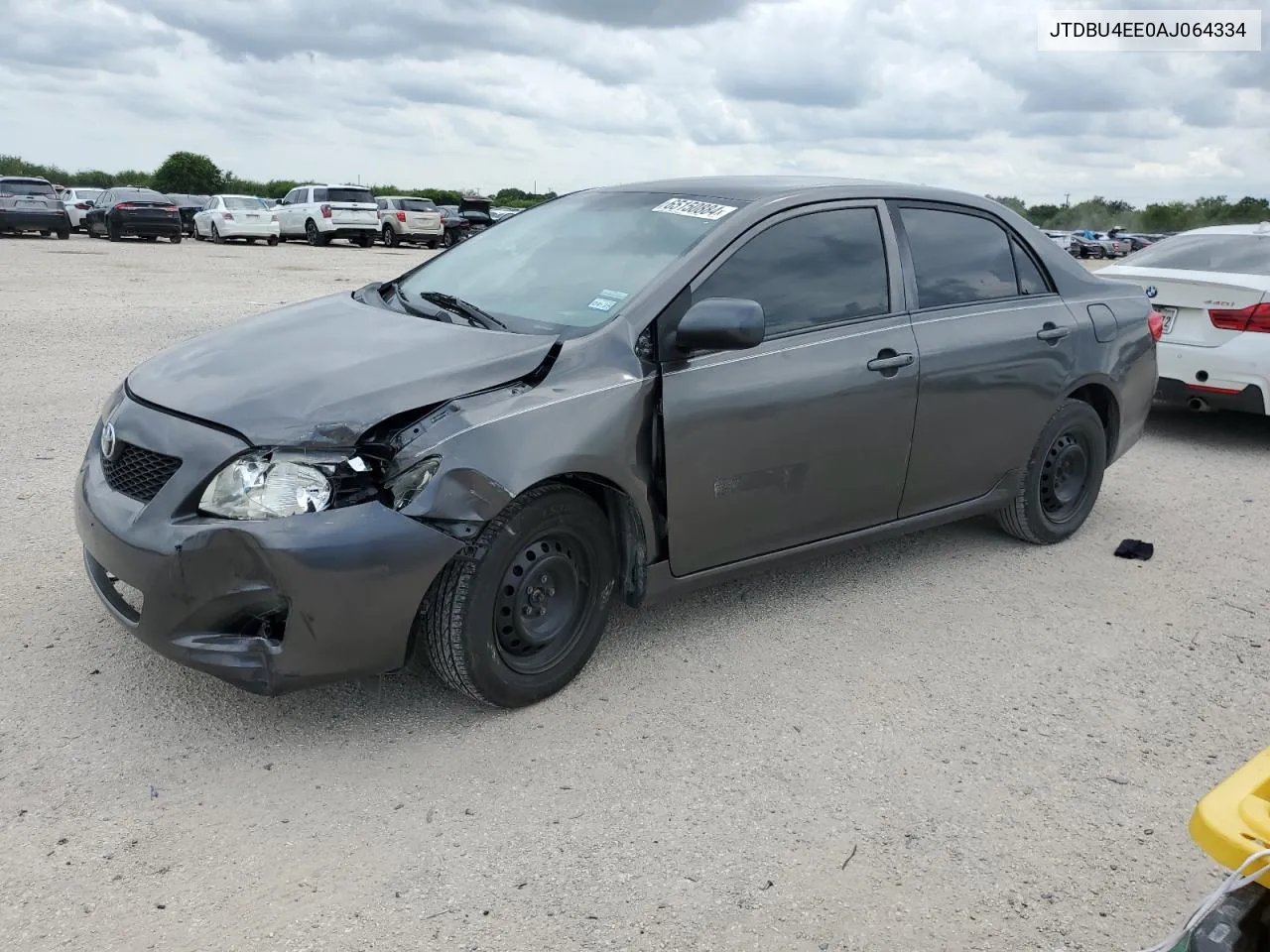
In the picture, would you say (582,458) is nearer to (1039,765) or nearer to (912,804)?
(912,804)

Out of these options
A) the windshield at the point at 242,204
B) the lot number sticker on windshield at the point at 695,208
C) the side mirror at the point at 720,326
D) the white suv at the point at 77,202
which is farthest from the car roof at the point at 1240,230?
the white suv at the point at 77,202

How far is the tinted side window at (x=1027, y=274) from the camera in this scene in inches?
205

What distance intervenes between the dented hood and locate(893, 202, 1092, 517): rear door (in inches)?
71.2

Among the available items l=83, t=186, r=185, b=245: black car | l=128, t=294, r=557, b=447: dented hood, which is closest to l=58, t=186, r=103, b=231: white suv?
l=83, t=186, r=185, b=245: black car

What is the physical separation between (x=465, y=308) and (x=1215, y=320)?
5.85m

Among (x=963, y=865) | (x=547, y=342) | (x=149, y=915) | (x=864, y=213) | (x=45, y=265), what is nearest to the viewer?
(x=149, y=915)

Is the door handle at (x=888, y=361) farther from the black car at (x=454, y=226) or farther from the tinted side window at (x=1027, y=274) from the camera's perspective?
the black car at (x=454, y=226)

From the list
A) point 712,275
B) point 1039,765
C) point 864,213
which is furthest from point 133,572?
point 864,213

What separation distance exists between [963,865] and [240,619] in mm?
2121

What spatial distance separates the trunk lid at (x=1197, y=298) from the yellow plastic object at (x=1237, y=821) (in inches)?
271

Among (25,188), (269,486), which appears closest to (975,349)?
(269,486)

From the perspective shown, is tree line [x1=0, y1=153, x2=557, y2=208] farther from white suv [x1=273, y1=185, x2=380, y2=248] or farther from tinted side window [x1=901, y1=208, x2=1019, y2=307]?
tinted side window [x1=901, y1=208, x2=1019, y2=307]

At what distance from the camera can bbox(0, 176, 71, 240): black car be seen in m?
28.4

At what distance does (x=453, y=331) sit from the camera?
379cm
